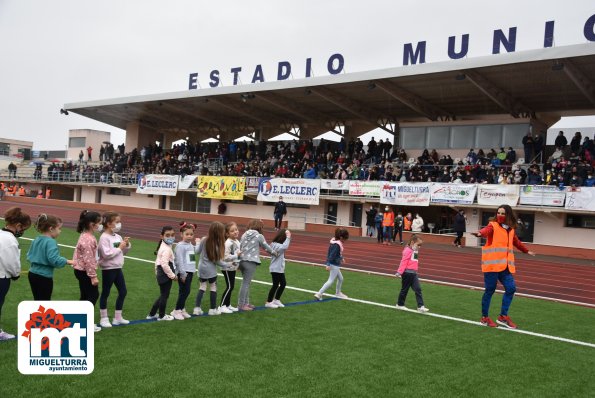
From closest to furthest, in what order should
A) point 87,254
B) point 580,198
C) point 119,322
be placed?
point 87,254 < point 119,322 < point 580,198

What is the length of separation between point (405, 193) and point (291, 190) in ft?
25.4

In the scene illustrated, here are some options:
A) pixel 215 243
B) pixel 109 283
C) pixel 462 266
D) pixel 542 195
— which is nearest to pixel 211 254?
pixel 215 243

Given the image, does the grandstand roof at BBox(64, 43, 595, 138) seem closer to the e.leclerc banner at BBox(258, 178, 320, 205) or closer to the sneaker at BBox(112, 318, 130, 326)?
the e.leclerc banner at BBox(258, 178, 320, 205)

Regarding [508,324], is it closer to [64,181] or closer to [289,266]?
[289,266]

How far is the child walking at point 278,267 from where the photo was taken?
9.34m

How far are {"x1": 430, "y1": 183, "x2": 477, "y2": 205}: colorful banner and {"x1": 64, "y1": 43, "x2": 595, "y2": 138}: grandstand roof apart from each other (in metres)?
5.07

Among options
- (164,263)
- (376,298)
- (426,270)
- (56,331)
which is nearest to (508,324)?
(376,298)

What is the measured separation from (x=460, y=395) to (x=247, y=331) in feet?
10.3

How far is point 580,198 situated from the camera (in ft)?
76.0

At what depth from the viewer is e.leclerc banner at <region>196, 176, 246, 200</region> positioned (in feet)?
118

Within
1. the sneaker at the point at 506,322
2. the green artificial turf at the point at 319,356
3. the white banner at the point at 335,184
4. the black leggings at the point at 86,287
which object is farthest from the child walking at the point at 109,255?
the white banner at the point at 335,184

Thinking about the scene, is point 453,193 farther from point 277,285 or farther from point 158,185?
point 158,185

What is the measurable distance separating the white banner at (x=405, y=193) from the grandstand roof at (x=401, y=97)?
5383mm

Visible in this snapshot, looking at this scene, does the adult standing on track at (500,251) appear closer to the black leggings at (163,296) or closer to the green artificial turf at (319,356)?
the green artificial turf at (319,356)
